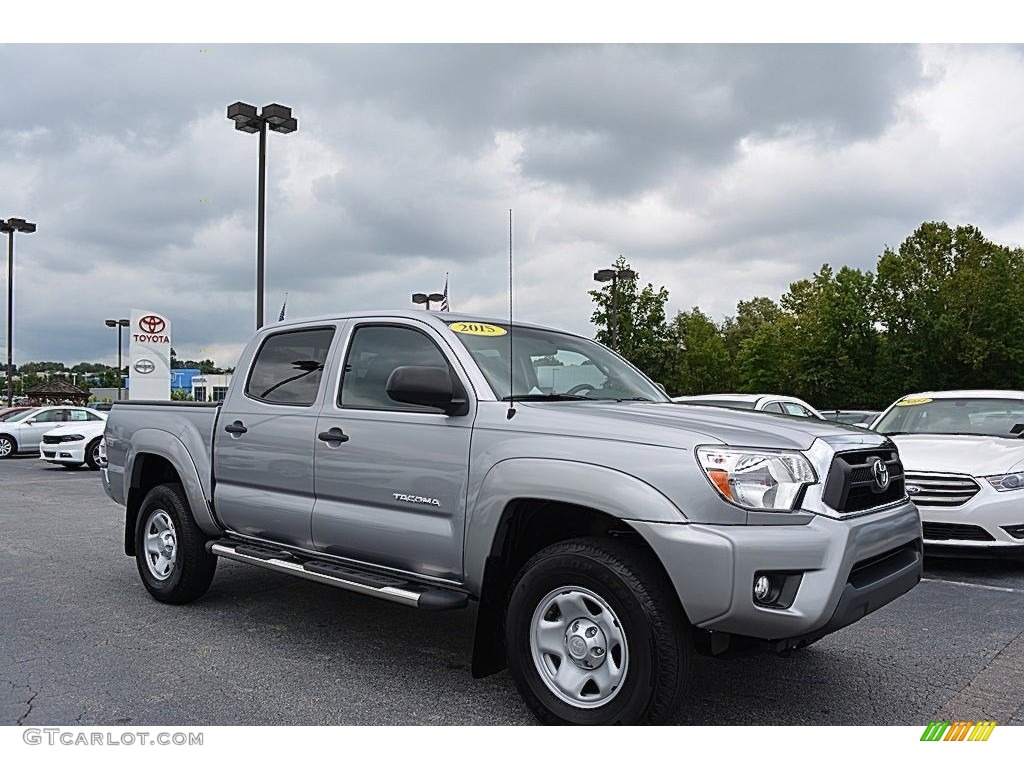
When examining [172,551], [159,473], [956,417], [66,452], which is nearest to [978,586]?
[956,417]

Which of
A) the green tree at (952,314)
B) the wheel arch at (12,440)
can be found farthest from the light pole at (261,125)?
the green tree at (952,314)

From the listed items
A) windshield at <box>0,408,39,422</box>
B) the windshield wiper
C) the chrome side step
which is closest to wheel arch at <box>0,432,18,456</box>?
windshield at <box>0,408,39,422</box>

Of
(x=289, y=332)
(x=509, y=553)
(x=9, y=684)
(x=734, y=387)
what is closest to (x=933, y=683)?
(x=509, y=553)

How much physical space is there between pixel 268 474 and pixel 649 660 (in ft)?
9.00

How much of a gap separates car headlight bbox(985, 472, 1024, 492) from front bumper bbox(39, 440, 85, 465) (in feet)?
58.9

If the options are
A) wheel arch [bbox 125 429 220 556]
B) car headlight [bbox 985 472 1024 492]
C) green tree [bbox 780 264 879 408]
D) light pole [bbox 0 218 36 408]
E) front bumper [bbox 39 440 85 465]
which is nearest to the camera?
wheel arch [bbox 125 429 220 556]

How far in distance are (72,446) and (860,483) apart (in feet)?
61.9

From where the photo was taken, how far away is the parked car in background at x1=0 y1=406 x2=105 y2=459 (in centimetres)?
2309

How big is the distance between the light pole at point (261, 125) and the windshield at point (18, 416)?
10.8 m

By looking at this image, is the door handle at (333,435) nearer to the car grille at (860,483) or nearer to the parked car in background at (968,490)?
the car grille at (860,483)

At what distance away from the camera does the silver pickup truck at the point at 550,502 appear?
3441 millimetres

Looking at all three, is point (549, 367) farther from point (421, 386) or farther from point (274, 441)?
point (274, 441)

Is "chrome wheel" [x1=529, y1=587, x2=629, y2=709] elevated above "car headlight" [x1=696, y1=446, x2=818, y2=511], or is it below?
below

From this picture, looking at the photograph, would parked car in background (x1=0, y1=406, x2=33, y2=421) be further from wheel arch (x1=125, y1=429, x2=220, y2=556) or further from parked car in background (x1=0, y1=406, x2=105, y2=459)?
wheel arch (x1=125, y1=429, x2=220, y2=556)
